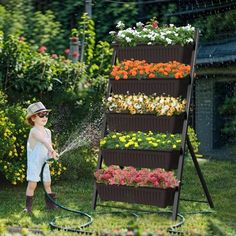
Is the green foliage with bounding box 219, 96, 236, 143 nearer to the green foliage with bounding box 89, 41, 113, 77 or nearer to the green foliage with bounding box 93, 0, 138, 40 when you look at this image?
the green foliage with bounding box 93, 0, 138, 40

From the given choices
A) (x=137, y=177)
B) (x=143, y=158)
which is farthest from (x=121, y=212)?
(x=143, y=158)

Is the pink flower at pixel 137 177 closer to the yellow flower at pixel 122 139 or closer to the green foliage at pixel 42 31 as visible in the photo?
the yellow flower at pixel 122 139

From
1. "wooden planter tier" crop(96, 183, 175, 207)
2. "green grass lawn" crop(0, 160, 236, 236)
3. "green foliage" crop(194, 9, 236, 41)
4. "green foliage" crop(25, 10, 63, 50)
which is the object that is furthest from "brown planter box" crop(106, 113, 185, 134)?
"green foliage" crop(194, 9, 236, 41)

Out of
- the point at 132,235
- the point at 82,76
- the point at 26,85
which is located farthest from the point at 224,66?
the point at 132,235

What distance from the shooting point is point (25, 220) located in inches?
368

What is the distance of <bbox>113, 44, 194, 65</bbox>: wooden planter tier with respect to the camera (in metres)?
10.0

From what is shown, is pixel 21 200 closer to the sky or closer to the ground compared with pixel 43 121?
closer to the ground

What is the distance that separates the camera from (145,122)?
32.5 feet

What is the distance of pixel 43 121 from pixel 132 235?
566cm

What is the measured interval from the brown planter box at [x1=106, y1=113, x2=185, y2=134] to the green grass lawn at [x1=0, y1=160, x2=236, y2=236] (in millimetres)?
1193

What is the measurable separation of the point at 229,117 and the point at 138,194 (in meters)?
9.03

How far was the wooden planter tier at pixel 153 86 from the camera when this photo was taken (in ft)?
32.2

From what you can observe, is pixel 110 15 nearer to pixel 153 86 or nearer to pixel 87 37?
pixel 87 37

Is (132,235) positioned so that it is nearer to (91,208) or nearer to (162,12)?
(91,208)
